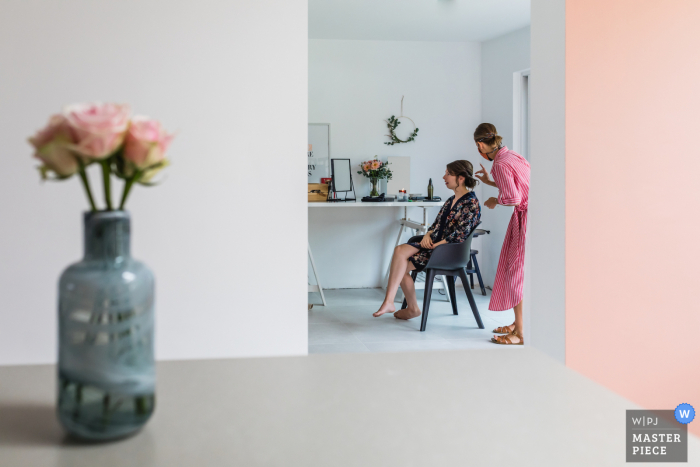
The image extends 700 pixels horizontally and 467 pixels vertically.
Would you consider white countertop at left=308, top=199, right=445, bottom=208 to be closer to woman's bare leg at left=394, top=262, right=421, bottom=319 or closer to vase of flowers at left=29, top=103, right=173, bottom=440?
woman's bare leg at left=394, top=262, right=421, bottom=319

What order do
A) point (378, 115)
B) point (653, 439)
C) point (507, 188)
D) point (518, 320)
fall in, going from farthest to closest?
point (378, 115)
point (518, 320)
point (507, 188)
point (653, 439)

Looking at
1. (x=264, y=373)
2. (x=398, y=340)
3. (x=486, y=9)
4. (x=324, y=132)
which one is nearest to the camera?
(x=264, y=373)

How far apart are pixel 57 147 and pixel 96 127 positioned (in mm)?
54

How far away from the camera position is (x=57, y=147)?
594mm

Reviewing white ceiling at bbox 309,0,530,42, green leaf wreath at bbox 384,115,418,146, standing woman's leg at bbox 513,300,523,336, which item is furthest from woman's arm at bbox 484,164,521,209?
green leaf wreath at bbox 384,115,418,146

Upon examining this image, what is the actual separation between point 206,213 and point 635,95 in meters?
1.73

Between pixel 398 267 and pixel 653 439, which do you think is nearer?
pixel 653 439

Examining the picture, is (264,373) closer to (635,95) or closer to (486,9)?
(635,95)

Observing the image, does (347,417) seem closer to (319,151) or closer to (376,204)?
(376,204)

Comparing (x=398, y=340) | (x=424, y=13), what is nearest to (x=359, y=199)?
(x=424, y=13)

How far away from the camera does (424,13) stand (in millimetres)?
4941

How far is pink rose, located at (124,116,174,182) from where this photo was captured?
61cm

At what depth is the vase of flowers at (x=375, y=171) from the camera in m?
5.71

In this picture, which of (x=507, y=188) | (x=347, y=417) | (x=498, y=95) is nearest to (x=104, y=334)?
(x=347, y=417)
